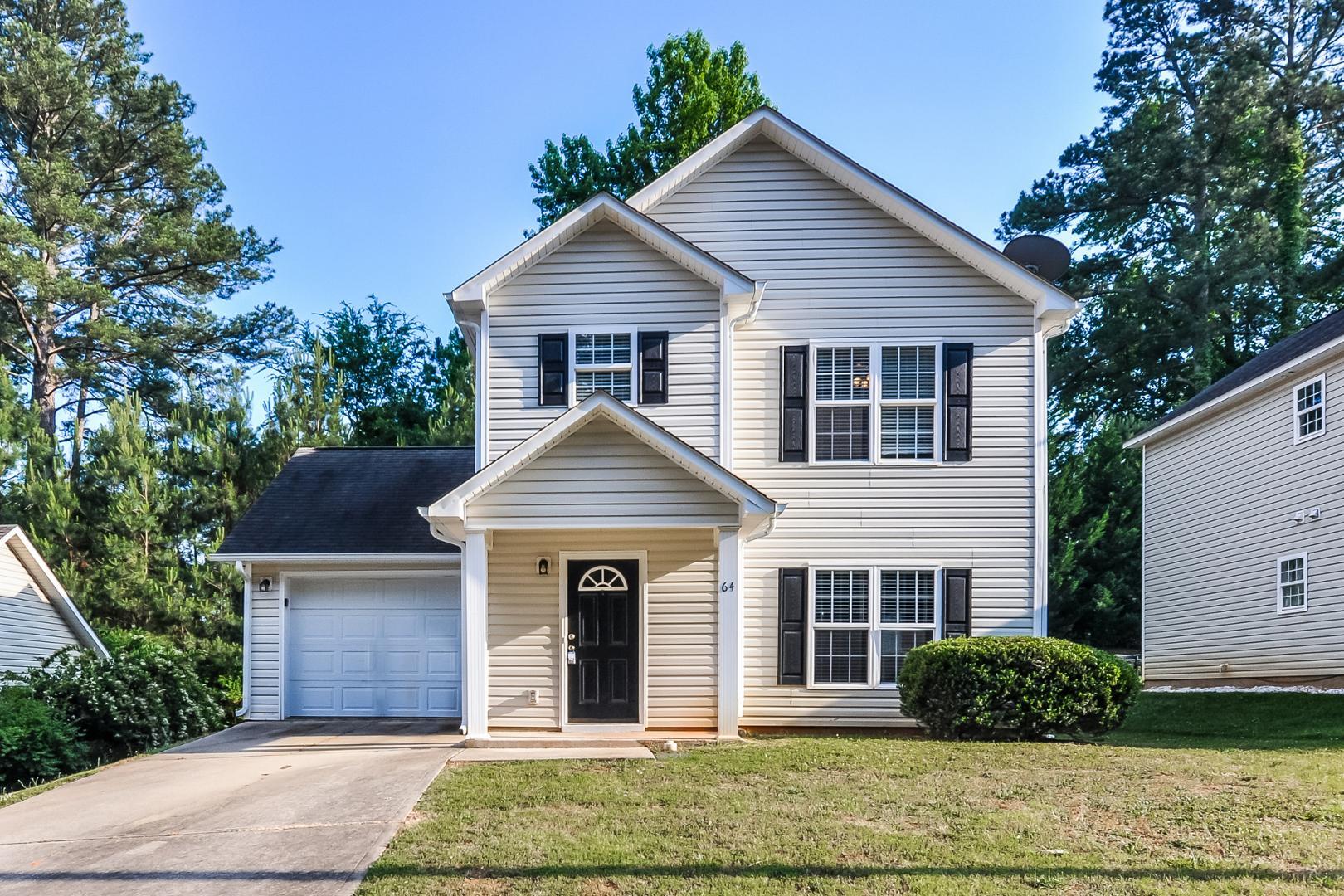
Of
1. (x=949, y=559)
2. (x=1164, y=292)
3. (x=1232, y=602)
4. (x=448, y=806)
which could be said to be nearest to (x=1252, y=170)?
(x=1164, y=292)

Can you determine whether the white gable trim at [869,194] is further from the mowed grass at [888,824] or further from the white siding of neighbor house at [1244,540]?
the white siding of neighbor house at [1244,540]

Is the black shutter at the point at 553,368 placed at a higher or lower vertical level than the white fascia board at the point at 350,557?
higher

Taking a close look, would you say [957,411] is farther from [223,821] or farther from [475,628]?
[223,821]

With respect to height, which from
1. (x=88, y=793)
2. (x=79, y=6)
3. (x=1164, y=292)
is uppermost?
(x=79, y=6)

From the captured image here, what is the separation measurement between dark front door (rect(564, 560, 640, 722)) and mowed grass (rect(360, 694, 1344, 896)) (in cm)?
227

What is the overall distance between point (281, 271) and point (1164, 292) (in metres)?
26.4

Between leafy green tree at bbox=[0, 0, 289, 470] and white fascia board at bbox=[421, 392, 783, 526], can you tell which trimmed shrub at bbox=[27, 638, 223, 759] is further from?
leafy green tree at bbox=[0, 0, 289, 470]

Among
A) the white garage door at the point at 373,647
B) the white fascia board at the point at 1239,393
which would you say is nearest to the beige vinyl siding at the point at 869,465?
the white garage door at the point at 373,647

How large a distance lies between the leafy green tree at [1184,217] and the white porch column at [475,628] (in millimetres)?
17428

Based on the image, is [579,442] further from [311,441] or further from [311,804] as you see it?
[311,441]

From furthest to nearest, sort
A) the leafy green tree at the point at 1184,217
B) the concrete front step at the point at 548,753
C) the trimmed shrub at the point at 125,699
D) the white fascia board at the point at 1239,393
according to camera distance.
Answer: the leafy green tree at the point at 1184,217, the white fascia board at the point at 1239,393, the trimmed shrub at the point at 125,699, the concrete front step at the point at 548,753

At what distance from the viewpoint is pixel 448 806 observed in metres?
7.36

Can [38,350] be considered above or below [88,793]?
above

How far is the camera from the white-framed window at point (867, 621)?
472 inches
